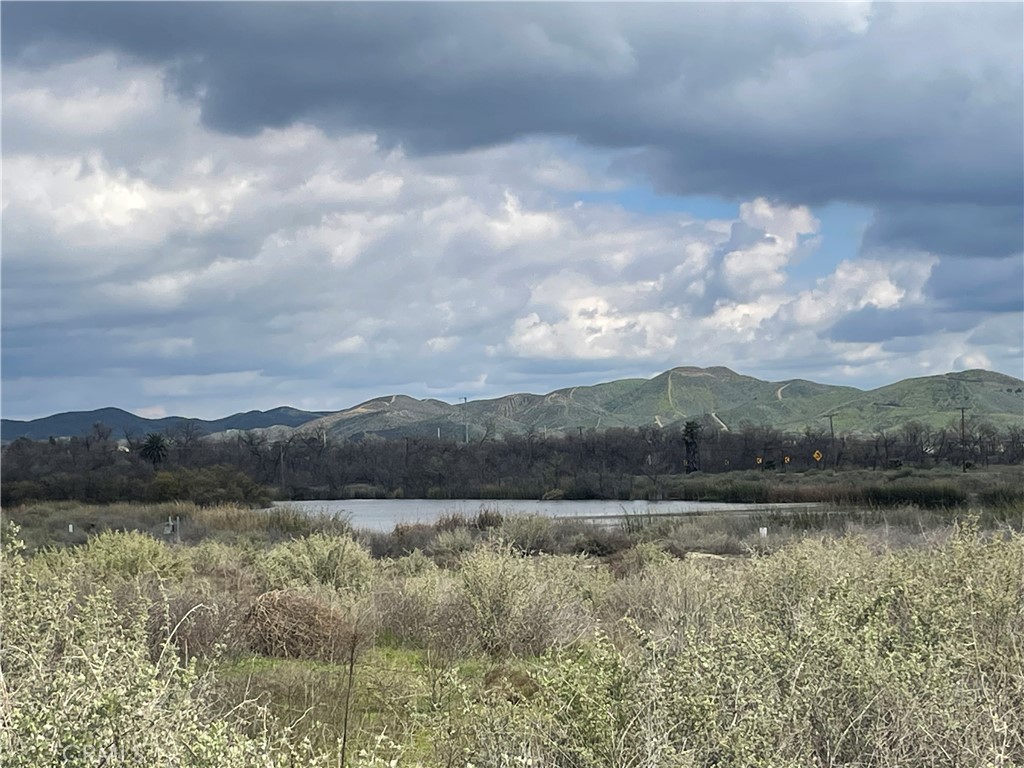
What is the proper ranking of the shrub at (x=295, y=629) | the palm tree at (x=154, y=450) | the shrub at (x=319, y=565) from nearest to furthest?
the shrub at (x=295, y=629) < the shrub at (x=319, y=565) < the palm tree at (x=154, y=450)

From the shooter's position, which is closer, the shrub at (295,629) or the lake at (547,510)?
the shrub at (295,629)

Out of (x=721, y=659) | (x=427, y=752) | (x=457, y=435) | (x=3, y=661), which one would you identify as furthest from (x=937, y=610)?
(x=457, y=435)

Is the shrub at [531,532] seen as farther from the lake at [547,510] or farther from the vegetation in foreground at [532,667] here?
the vegetation in foreground at [532,667]

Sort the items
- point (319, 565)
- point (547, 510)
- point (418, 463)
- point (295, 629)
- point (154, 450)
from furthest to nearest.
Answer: point (418, 463) < point (154, 450) < point (547, 510) < point (319, 565) < point (295, 629)

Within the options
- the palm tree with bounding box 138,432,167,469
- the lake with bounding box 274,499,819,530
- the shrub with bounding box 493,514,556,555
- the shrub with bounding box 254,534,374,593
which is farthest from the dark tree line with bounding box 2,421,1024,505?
the shrub with bounding box 254,534,374,593

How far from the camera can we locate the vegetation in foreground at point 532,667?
4.41 metres

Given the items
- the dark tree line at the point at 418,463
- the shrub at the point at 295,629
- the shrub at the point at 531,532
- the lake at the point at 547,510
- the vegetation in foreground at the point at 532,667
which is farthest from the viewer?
the dark tree line at the point at 418,463

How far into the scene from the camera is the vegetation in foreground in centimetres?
441

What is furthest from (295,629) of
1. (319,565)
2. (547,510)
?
(547,510)

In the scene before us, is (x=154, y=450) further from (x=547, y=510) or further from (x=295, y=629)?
(x=295, y=629)

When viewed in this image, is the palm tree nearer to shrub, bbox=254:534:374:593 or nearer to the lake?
the lake

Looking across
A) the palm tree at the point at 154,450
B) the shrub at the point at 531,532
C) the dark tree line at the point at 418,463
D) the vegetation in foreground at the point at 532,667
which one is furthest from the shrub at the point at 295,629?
the palm tree at the point at 154,450

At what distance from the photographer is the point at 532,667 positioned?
736cm

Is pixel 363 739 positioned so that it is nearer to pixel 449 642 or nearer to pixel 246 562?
pixel 449 642
